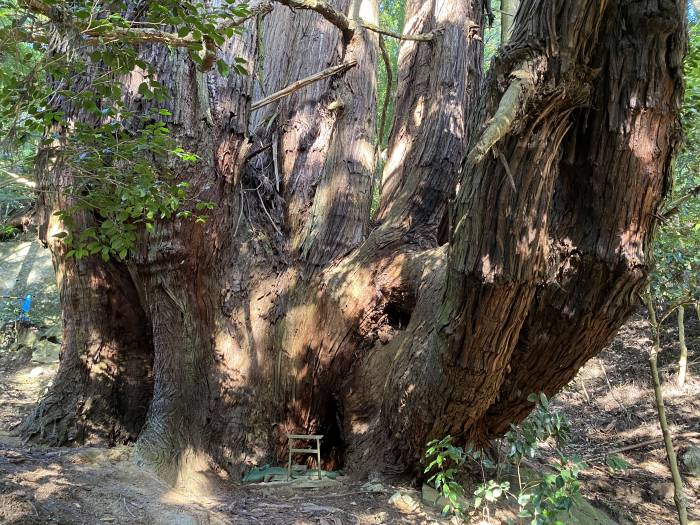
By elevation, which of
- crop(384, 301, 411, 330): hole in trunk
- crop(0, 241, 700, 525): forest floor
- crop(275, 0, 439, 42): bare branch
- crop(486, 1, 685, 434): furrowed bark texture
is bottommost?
crop(0, 241, 700, 525): forest floor

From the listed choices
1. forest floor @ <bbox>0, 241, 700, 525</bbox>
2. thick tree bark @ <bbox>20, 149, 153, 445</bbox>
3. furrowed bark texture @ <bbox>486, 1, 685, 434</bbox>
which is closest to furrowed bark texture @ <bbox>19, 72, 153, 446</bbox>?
thick tree bark @ <bbox>20, 149, 153, 445</bbox>

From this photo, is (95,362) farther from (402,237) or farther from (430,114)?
(430,114)

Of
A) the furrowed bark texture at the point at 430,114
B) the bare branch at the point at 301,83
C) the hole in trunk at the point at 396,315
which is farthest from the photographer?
the furrowed bark texture at the point at 430,114

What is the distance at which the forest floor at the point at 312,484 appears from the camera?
3.04 meters

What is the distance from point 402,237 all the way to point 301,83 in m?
1.43

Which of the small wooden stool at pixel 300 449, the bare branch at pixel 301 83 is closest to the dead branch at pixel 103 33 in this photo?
the bare branch at pixel 301 83

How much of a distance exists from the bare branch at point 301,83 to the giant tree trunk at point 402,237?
121mm

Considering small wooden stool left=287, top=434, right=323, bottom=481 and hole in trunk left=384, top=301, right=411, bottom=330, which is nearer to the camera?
small wooden stool left=287, top=434, right=323, bottom=481

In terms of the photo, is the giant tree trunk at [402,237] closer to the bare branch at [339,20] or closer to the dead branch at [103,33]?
the bare branch at [339,20]

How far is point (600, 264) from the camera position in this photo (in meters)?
2.72

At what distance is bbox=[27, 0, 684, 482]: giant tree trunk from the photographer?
2508 millimetres

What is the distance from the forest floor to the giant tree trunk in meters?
0.32

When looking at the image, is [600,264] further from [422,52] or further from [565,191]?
[422,52]

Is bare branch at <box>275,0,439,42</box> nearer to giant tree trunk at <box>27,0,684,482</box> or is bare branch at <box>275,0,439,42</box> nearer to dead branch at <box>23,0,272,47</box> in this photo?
giant tree trunk at <box>27,0,684,482</box>
